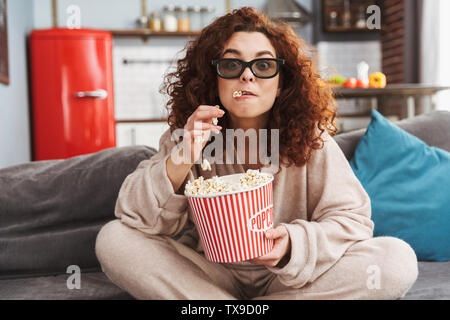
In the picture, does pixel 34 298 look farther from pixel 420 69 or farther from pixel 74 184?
pixel 420 69

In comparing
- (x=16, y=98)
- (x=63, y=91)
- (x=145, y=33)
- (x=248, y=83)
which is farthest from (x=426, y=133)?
(x=145, y=33)

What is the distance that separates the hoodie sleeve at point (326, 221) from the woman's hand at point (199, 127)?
0.27m

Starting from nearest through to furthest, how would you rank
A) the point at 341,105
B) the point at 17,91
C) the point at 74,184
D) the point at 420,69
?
1. the point at 74,184
2. the point at 17,91
3. the point at 420,69
4. the point at 341,105

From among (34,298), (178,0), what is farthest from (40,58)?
(34,298)

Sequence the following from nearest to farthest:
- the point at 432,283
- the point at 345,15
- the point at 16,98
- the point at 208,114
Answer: the point at 208,114
the point at 432,283
the point at 16,98
the point at 345,15

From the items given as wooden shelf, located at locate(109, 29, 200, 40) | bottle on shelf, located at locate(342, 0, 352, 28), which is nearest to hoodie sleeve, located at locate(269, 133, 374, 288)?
wooden shelf, located at locate(109, 29, 200, 40)

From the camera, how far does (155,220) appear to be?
1.07 m

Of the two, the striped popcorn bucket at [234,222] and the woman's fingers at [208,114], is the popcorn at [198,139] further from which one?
the striped popcorn bucket at [234,222]

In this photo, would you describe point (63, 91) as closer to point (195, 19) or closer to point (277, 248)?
point (195, 19)

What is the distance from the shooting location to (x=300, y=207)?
1190 millimetres

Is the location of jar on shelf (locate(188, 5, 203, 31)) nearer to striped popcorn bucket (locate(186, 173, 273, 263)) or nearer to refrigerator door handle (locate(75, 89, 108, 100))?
refrigerator door handle (locate(75, 89, 108, 100))

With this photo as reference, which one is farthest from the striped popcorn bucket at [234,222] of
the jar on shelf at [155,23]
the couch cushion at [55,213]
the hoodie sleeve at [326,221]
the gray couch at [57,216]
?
the jar on shelf at [155,23]

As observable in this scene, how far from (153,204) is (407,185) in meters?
0.87
